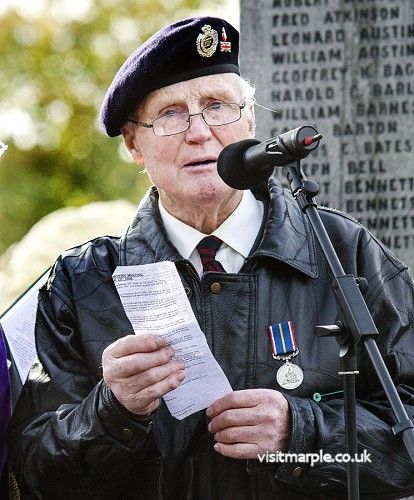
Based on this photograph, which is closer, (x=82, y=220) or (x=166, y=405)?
(x=166, y=405)

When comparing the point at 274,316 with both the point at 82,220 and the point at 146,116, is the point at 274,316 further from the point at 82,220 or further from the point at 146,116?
the point at 82,220

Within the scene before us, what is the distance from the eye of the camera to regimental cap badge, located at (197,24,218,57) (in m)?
4.39

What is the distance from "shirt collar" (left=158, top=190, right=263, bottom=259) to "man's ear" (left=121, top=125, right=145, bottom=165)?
0.85 feet

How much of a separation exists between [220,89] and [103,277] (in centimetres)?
69

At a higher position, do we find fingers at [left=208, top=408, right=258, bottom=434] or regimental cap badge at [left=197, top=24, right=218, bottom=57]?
regimental cap badge at [left=197, top=24, right=218, bottom=57]

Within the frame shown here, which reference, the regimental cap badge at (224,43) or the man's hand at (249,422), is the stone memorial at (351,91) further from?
the man's hand at (249,422)

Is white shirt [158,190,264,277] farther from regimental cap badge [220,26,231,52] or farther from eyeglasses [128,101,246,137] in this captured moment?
regimental cap badge [220,26,231,52]

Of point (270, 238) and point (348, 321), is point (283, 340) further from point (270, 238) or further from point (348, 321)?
point (348, 321)

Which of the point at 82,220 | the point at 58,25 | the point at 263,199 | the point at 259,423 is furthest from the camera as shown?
the point at 58,25

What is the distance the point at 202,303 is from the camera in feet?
13.8

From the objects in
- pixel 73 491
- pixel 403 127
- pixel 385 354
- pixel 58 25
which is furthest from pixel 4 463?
pixel 58 25

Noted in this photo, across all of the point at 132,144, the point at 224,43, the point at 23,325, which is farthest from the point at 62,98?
the point at 224,43

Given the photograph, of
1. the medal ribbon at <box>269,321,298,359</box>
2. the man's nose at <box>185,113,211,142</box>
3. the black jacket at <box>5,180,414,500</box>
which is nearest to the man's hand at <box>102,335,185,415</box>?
the black jacket at <box>5,180,414,500</box>

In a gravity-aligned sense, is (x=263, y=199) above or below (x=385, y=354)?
above
